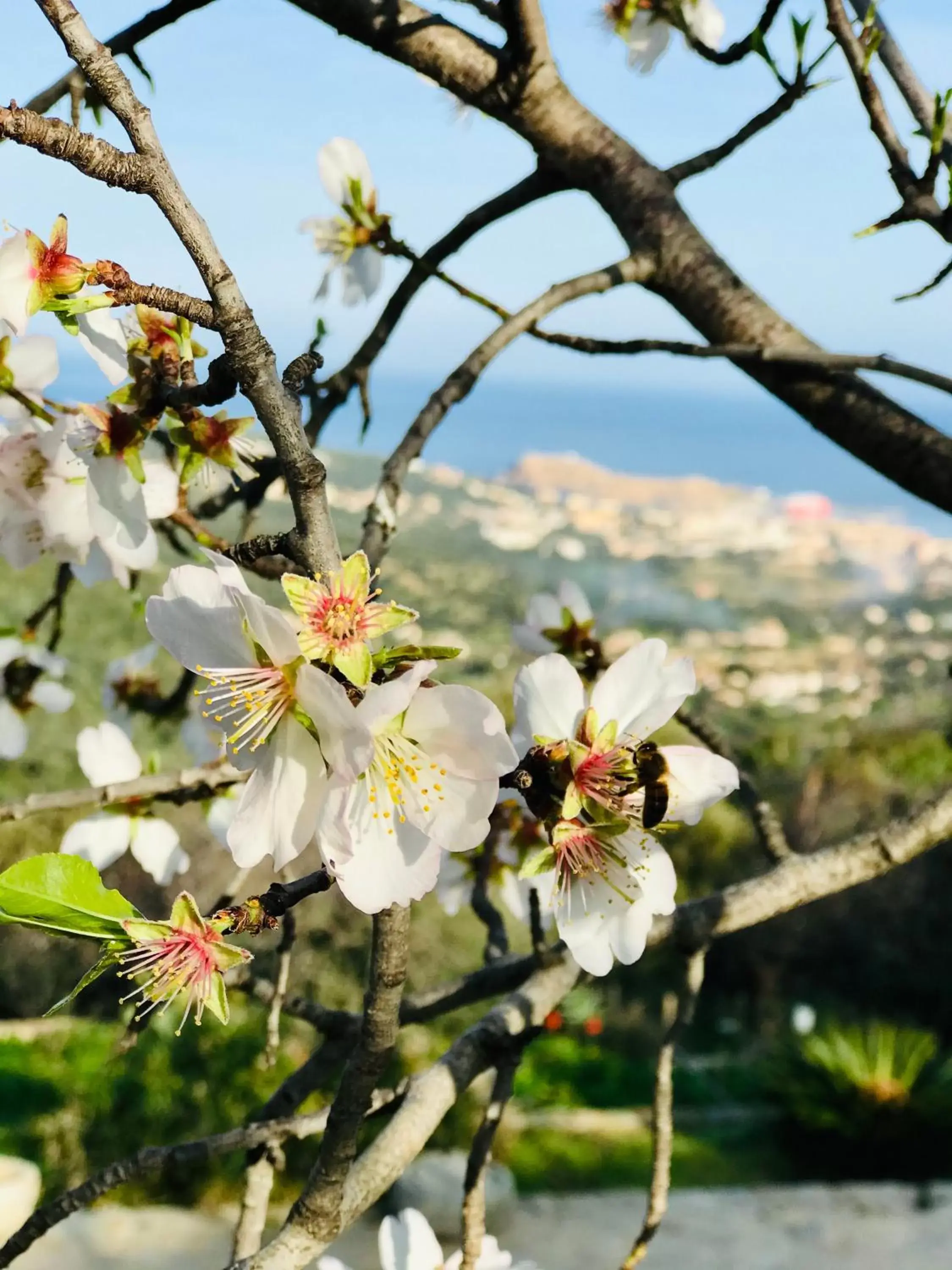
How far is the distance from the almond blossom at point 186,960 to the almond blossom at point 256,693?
0.02 meters

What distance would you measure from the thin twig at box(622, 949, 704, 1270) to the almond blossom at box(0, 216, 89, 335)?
0.39 meters

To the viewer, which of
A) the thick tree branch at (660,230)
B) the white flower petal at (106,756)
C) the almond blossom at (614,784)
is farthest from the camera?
the white flower petal at (106,756)

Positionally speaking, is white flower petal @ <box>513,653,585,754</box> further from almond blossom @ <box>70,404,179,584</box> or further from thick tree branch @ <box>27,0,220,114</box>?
thick tree branch @ <box>27,0,220,114</box>

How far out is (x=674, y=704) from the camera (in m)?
0.43

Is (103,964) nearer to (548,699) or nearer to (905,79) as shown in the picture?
(548,699)

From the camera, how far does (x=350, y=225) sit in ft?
2.85

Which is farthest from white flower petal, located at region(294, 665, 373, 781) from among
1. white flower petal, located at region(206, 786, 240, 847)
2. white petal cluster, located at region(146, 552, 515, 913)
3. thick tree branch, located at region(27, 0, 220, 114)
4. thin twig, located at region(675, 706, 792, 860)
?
thick tree branch, located at region(27, 0, 220, 114)

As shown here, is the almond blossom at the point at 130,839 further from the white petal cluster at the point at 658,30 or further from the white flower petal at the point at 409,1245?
the white petal cluster at the point at 658,30

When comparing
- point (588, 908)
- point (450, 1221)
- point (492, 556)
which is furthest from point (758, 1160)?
point (588, 908)

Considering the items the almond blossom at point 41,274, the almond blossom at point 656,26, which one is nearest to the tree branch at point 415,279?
the almond blossom at point 656,26

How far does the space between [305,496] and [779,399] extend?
51cm

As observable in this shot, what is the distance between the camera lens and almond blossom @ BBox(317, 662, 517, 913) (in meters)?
0.32

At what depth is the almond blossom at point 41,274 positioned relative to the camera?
37 centimetres

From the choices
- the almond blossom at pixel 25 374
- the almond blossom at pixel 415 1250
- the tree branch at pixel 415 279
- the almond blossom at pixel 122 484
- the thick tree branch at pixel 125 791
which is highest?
the tree branch at pixel 415 279
